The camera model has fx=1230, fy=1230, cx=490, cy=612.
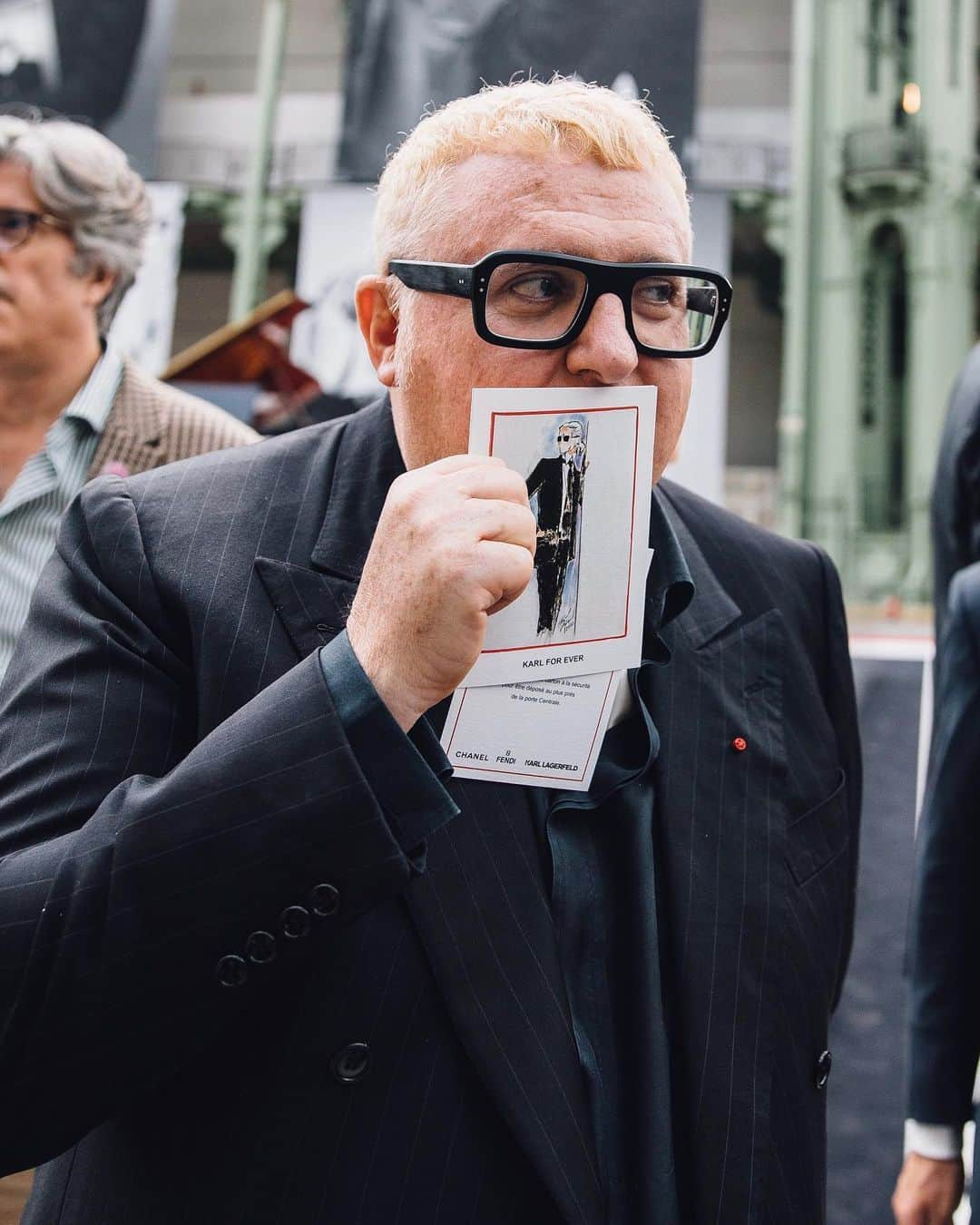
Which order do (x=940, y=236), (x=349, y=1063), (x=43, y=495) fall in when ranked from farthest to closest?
(x=940, y=236), (x=43, y=495), (x=349, y=1063)

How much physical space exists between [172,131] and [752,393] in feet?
29.7

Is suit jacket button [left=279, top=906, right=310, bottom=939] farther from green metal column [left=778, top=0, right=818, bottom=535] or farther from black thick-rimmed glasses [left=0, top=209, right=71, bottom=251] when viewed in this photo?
green metal column [left=778, top=0, right=818, bottom=535]

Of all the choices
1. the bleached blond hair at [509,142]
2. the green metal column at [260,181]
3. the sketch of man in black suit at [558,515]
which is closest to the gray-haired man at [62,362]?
the bleached blond hair at [509,142]

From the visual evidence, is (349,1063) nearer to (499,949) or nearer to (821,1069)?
(499,949)

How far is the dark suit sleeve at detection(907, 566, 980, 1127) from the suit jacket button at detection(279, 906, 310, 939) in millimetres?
1212

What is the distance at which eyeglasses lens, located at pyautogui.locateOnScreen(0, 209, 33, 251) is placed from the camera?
230 centimetres

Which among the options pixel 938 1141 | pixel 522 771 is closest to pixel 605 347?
pixel 522 771

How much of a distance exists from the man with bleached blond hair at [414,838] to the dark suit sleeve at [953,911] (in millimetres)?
513

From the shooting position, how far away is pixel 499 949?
46.3 inches

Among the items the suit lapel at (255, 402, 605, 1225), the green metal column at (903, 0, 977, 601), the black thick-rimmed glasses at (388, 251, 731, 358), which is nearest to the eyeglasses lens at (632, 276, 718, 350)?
the black thick-rimmed glasses at (388, 251, 731, 358)

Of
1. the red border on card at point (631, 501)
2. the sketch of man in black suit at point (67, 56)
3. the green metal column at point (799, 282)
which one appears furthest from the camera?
the green metal column at point (799, 282)

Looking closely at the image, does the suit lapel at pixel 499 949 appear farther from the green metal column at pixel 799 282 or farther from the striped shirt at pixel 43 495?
the green metal column at pixel 799 282

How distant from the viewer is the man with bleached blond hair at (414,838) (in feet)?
3.34

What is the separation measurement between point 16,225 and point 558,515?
1.64 meters
